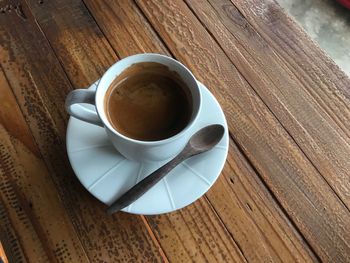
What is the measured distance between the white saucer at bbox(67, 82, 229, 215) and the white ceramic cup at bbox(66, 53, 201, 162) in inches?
1.0

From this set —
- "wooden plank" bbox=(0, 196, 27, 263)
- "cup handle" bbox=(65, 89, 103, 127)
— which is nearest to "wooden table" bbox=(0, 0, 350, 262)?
"wooden plank" bbox=(0, 196, 27, 263)

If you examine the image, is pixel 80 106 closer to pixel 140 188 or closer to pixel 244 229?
pixel 140 188

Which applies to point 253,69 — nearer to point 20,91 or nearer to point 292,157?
point 292,157

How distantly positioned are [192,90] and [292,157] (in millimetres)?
237

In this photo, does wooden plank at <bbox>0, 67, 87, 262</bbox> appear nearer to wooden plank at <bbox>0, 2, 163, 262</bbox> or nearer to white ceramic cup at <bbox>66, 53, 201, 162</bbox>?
wooden plank at <bbox>0, 2, 163, 262</bbox>

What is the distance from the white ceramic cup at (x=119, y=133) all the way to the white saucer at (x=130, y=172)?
0.09 feet

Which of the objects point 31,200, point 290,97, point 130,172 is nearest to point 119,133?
point 130,172

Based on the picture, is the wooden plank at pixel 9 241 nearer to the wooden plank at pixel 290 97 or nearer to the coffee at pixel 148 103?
the coffee at pixel 148 103

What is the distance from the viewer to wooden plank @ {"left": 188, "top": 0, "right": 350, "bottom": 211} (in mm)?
729

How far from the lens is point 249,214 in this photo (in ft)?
2.21

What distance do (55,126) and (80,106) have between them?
0.10 m

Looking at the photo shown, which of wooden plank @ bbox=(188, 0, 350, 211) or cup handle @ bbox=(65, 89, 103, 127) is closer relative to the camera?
cup handle @ bbox=(65, 89, 103, 127)

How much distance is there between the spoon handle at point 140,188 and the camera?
596 millimetres

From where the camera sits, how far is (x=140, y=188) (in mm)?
596
